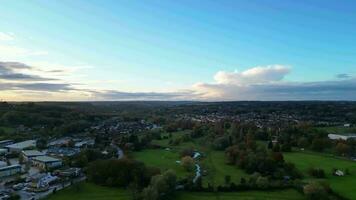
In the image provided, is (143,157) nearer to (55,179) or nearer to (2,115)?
(55,179)

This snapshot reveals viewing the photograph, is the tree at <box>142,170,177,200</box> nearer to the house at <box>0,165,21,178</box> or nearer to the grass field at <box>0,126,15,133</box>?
the house at <box>0,165,21,178</box>

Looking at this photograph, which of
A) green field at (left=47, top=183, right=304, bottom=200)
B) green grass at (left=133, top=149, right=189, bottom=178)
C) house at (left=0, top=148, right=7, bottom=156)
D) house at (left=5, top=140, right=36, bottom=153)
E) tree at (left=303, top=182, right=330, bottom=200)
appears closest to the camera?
tree at (left=303, top=182, right=330, bottom=200)

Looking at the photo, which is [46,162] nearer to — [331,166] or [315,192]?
[315,192]

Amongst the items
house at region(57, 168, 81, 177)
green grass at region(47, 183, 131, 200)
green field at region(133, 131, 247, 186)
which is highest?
house at region(57, 168, 81, 177)

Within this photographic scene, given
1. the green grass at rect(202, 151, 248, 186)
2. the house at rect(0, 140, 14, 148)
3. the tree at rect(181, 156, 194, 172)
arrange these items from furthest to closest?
the house at rect(0, 140, 14, 148) → the tree at rect(181, 156, 194, 172) → the green grass at rect(202, 151, 248, 186)

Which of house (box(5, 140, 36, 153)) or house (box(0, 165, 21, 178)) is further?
house (box(5, 140, 36, 153))

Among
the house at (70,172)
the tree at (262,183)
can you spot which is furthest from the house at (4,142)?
the tree at (262,183)

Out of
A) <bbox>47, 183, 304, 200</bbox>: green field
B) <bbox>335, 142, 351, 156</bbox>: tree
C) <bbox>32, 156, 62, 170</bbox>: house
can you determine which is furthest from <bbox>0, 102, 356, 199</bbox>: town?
<bbox>47, 183, 304, 200</bbox>: green field

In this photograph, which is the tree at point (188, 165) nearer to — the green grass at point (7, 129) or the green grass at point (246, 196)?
the green grass at point (246, 196)
